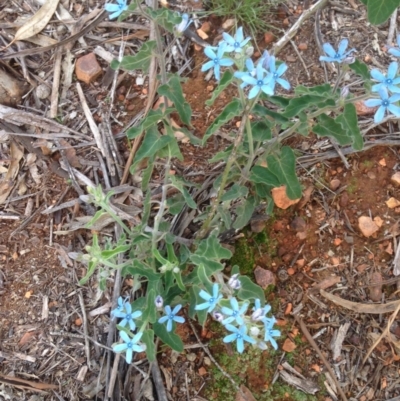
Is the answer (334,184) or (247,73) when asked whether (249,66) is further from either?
(334,184)

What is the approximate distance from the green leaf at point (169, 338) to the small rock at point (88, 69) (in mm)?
1628

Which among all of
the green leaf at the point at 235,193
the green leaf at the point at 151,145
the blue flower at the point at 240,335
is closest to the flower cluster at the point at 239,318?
the blue flower at the point at 240,335

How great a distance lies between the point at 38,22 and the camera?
356 centimetres

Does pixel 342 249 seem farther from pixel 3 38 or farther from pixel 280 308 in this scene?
pixel 3 38

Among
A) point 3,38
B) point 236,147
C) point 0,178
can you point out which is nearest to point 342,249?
point 236,147

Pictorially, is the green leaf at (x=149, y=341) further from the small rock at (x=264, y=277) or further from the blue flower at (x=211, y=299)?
the small rock at (x=264, y=277)

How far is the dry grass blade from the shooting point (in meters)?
3.53

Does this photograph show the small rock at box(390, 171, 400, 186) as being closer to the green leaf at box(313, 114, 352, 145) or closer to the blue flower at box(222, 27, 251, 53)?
the green leaf at box(313, 114, 352, 145)

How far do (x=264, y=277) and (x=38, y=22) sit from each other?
2051 millimetres

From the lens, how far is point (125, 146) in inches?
132

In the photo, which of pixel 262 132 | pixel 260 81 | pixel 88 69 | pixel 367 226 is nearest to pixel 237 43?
pixel 260 81

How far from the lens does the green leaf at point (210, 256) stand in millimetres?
2348

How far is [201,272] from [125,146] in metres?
1.29

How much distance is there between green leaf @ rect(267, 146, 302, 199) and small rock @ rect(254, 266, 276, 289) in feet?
2.18
